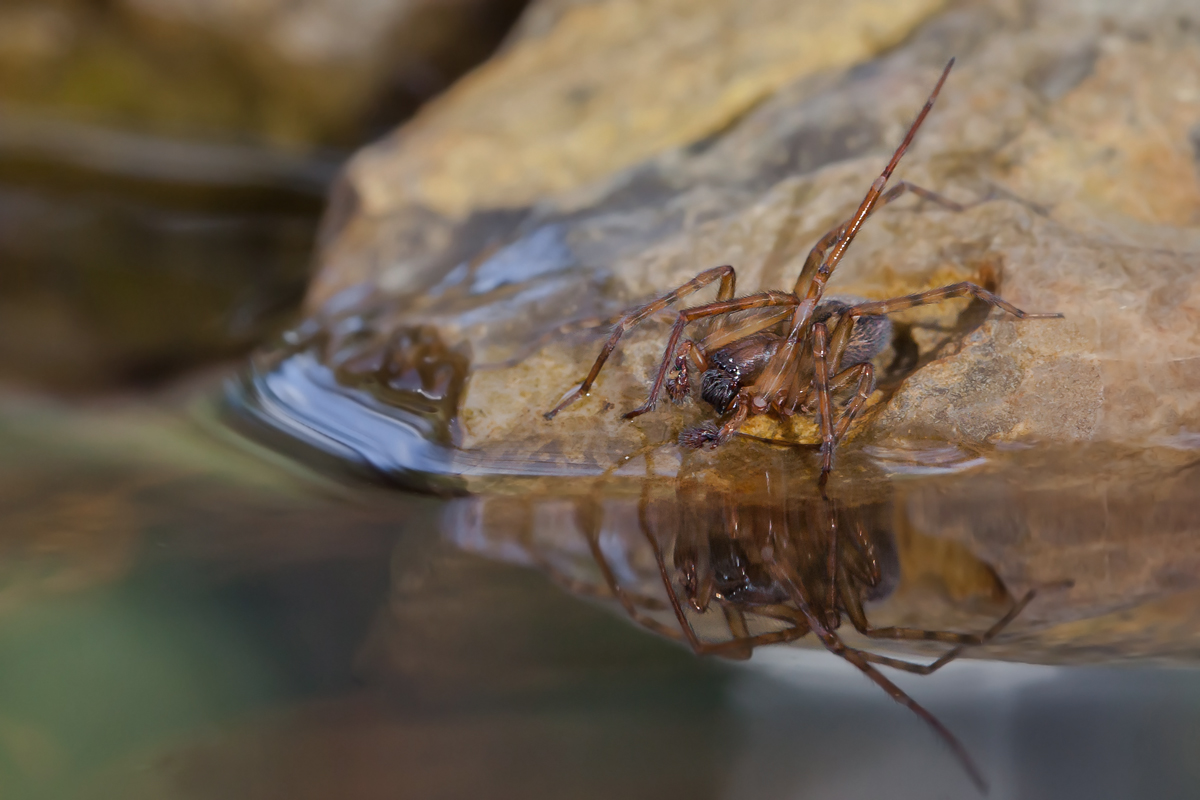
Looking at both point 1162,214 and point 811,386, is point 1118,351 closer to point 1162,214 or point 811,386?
point 1162,214

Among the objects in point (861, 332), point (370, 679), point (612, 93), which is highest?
point (612, 93)

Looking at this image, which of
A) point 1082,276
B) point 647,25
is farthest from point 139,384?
point 1082,276

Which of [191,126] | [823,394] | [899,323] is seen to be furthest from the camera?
[191,126]

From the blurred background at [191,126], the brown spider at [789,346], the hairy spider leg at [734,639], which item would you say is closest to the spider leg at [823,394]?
the brown spider at [789,346]

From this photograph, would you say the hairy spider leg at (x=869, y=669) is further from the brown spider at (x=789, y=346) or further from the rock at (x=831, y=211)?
the rock at (x=831, y=211)

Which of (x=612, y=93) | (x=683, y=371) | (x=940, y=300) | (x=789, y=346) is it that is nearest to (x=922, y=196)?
(x=940, y=300)

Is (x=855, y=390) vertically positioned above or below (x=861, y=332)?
below

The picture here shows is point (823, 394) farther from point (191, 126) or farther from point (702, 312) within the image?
point (191, 126)
